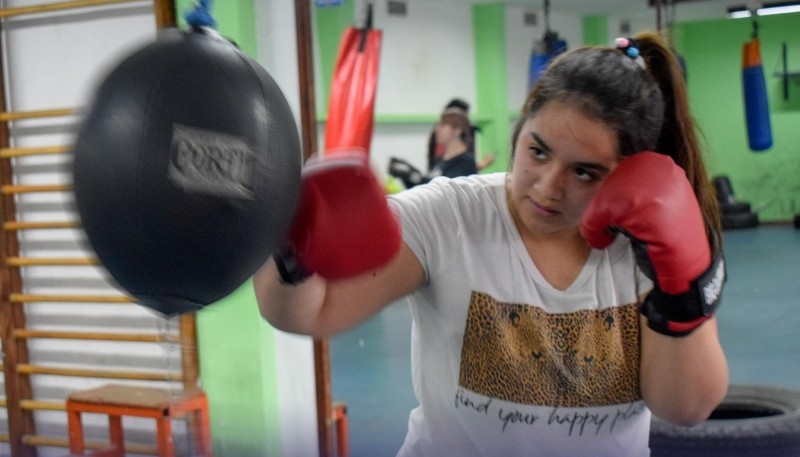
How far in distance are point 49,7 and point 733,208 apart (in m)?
9.27

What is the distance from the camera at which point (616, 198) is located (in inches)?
51.7

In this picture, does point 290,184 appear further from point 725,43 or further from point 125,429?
point 725,43

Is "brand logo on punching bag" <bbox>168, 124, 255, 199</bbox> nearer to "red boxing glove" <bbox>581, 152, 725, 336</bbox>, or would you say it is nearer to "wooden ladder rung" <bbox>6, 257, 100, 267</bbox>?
"red boxing glove" <bbox>581, 152, 725, 336</bbox>

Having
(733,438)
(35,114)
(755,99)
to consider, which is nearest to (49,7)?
(35,114)

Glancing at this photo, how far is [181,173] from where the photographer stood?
0.82m

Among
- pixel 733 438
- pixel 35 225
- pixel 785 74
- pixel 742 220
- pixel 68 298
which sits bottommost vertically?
pixel 742 220

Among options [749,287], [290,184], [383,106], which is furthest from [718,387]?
[383,106]

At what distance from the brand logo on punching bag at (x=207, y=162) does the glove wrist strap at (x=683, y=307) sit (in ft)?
2.40

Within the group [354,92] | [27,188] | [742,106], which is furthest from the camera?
[742,106]

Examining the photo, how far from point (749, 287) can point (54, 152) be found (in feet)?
17.0

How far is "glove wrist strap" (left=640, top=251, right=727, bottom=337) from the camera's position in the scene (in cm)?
128

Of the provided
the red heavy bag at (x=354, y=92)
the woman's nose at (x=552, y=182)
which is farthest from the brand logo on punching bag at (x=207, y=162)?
the red heavy bag at (x=354, y=92)

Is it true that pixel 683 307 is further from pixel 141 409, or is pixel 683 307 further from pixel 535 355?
pixel 141 409

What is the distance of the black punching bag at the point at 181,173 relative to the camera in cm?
82
